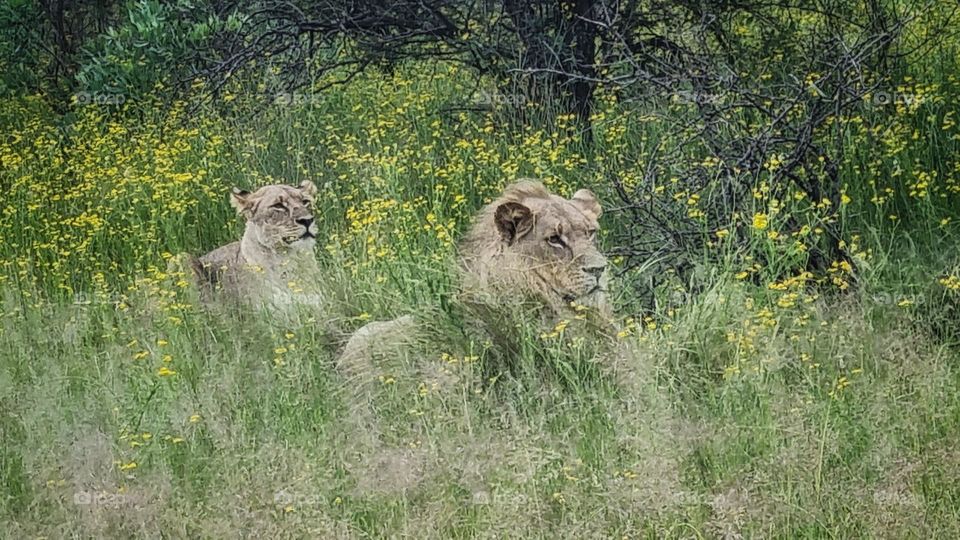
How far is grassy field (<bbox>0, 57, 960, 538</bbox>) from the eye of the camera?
15.9 feet

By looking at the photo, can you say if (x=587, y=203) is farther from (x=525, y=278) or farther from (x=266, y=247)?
(x=266, y=247)

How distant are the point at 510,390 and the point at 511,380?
5cm

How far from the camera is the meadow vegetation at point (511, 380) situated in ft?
16.0

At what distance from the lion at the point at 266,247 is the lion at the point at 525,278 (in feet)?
4.93

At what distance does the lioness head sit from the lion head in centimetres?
195

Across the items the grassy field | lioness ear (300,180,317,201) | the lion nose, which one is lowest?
the grassy field

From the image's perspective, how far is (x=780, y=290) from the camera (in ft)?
21.3

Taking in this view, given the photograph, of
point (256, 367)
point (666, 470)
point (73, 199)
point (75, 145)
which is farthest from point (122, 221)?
point (666, 470)

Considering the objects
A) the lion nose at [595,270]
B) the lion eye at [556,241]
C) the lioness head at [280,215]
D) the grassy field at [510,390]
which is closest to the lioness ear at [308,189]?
the lioness head at [280,215]

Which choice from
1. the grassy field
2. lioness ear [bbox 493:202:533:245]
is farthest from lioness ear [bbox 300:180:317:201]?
lioness ear [bbox 493:202:533:245]

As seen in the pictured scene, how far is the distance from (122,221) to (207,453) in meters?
4.15

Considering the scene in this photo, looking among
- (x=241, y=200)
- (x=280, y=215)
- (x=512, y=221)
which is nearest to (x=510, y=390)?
(x=512, y=221)

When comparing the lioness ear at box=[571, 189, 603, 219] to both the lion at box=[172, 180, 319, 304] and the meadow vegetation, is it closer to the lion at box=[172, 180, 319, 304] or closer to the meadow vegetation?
the meadow vegetation

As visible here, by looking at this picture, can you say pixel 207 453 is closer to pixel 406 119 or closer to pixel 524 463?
pixel 524 463
